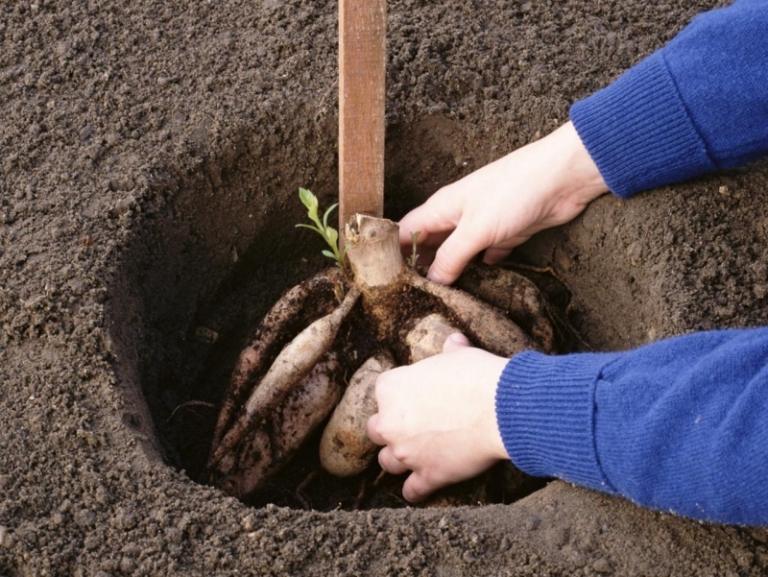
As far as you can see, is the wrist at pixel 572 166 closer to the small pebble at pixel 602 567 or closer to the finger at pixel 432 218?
the finger at pixel 432 218

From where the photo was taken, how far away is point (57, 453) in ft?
5.11

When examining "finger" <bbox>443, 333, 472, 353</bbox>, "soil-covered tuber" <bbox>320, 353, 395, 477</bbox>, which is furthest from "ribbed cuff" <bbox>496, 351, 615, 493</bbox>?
"soil-covered tuber" <bbox>320, 353, 395, 477</bbox>

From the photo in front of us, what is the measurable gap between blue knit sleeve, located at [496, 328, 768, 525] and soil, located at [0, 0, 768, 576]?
0.36ft

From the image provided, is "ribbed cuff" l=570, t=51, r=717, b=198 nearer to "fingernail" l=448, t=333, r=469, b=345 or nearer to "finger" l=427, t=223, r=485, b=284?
"finger" l=427, t=223, r=485, b=284

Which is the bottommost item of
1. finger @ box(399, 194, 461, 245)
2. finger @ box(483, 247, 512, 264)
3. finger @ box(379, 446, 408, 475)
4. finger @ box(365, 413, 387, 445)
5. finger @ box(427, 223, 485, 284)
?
finger @ box(379, 446, 408, 475)

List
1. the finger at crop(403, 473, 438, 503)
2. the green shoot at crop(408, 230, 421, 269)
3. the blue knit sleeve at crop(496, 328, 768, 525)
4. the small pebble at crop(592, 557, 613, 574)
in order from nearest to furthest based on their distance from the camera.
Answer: the blue knit sleeve at crop(496, 328, 768, 525), the small pebble at crop(592, 557, 613, 574), the finger at crop(403, 473, 438, 503), the green shoot at crop(408, 230, 421, 269)

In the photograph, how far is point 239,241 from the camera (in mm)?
2055

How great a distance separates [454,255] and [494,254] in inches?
4.6

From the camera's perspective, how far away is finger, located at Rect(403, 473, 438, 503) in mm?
1767

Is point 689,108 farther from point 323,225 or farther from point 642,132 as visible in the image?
point 323,225

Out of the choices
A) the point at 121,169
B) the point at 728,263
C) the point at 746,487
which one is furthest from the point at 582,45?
the point at 746,487

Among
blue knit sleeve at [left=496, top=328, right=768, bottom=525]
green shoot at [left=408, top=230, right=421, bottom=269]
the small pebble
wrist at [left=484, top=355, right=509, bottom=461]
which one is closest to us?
blue knit sleeve at [left=496, top=328, right=768, bottom=525]

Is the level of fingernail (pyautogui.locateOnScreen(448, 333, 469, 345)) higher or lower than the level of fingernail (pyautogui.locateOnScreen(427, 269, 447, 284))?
lower

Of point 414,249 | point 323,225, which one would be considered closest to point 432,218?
point 414,249
